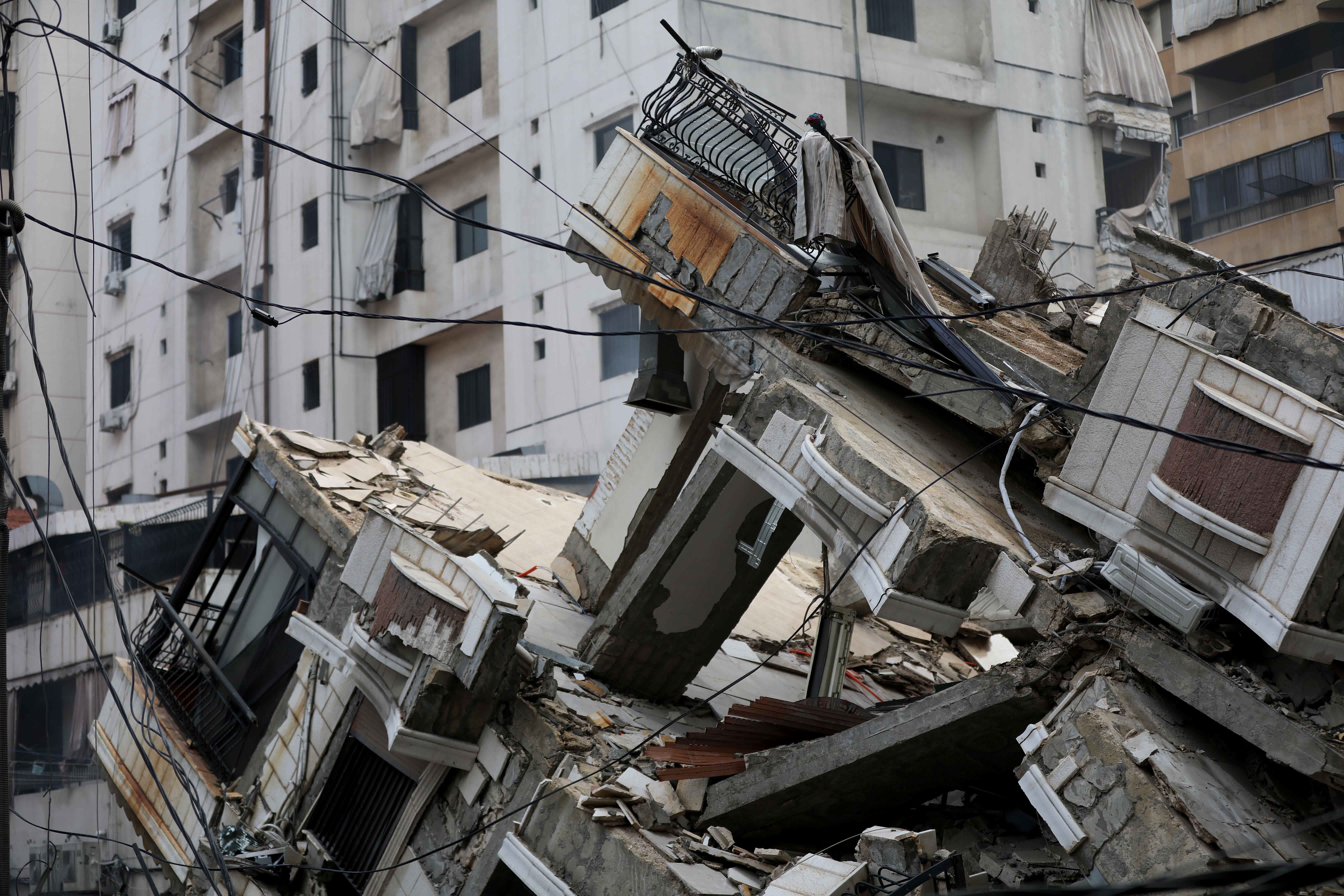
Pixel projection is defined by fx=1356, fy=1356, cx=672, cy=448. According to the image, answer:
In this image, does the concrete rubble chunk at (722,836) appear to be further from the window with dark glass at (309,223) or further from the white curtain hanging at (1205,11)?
the white curtain hanging at (1205,11)

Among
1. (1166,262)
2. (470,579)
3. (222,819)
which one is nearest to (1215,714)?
(1166,262)

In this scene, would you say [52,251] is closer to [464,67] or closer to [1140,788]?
[464,67]

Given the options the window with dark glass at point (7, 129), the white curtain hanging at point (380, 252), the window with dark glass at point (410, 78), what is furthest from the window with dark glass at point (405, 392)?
the window with dark glass at point (7, 129)

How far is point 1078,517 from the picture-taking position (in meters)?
9.03

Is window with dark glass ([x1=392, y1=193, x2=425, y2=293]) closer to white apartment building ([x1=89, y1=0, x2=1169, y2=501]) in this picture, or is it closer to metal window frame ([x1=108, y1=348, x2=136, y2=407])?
white apartment building ([x1=89, y1=0, x2=1169, y2=501])

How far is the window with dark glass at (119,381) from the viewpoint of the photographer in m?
41.4

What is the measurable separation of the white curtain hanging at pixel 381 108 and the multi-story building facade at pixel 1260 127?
63.1 feet

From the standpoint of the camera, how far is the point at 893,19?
95.7ft

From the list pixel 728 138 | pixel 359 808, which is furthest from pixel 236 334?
pixel 728 138

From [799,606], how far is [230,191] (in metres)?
27.4

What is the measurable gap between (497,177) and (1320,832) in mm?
26344

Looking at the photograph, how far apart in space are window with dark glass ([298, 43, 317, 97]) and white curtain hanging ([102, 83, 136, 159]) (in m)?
9.24

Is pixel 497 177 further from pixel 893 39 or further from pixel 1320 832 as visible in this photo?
pixel 1320 832

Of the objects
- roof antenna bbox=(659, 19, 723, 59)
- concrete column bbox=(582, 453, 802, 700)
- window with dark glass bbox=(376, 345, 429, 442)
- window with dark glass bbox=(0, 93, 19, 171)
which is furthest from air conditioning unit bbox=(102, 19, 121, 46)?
concrete column bbox=(582, 453, 802, 700)
